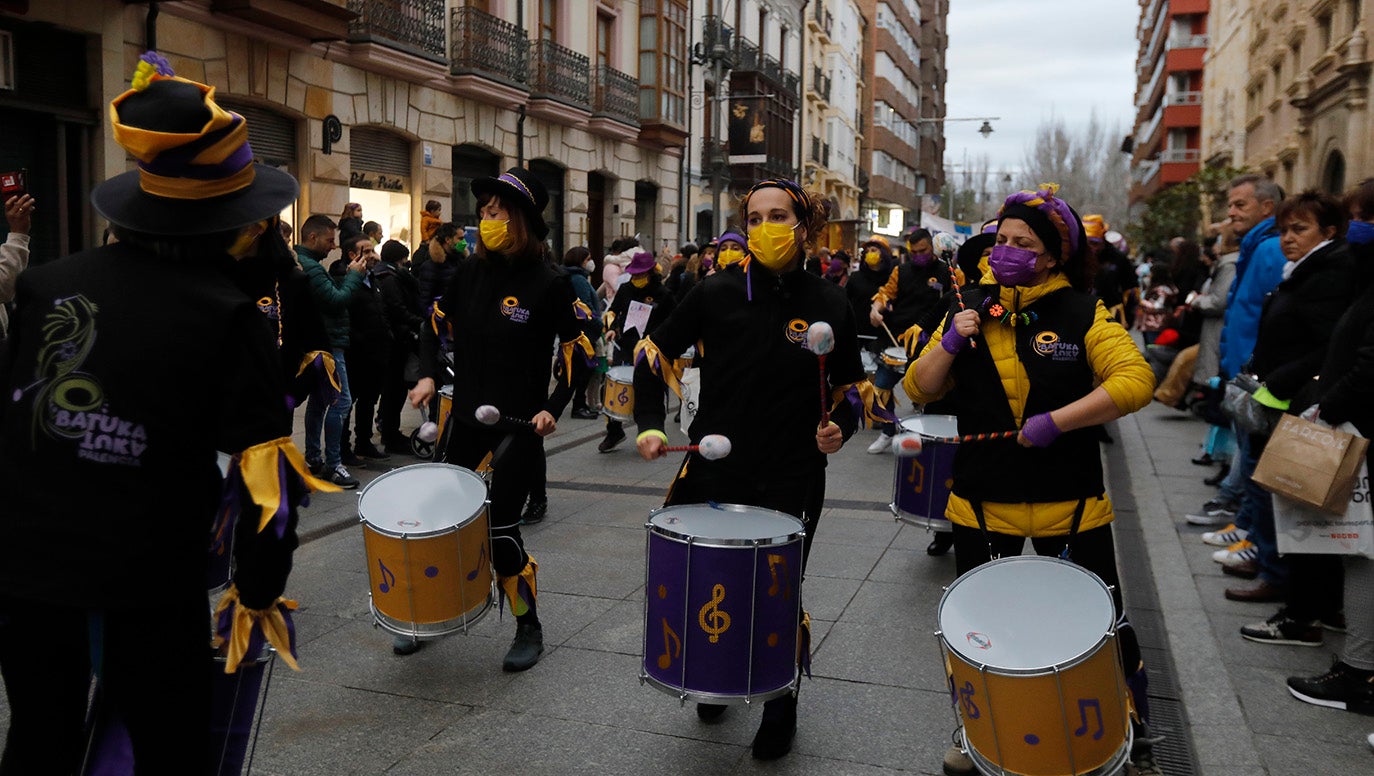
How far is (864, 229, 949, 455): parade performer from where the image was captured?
11.1 metres

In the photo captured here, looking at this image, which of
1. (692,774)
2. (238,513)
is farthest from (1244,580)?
(238,513)

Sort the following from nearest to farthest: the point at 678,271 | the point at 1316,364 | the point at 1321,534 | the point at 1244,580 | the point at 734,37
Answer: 1. the point at 1321,534
2. the point at 1316,364
3. the point at 1244,580
4. the point at 678,271
5. the point at 734,37

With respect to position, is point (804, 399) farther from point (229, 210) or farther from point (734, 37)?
point (734, 37)

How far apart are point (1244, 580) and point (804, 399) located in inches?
143

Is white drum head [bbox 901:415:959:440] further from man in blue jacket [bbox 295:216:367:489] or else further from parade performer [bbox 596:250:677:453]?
parade performer [bbox 596:250:677:453]

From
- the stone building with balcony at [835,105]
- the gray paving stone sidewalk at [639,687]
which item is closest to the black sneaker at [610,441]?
the gray paving stone sidewalk at [639,687]

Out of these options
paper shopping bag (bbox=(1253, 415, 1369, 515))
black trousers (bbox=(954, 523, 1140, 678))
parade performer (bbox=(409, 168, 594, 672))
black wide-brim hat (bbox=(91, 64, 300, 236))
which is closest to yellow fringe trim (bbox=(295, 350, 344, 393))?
parade performer (bbox=(409, 168, 594, 672))

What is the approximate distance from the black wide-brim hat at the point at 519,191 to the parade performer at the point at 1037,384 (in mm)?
1904

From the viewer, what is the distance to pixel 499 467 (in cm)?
467

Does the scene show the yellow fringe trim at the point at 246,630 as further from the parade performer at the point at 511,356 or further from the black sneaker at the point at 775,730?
the parade performer at the point at 511,356

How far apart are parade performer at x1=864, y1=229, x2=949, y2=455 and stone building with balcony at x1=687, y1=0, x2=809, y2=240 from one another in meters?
16.7

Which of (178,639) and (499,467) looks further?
(499,467)

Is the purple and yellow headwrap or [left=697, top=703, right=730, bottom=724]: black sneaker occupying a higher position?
the purple and yellow headwrap

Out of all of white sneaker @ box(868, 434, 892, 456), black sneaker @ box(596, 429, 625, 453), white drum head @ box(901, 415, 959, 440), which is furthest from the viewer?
black sneaker @ box(596, 429, 625, 453)
